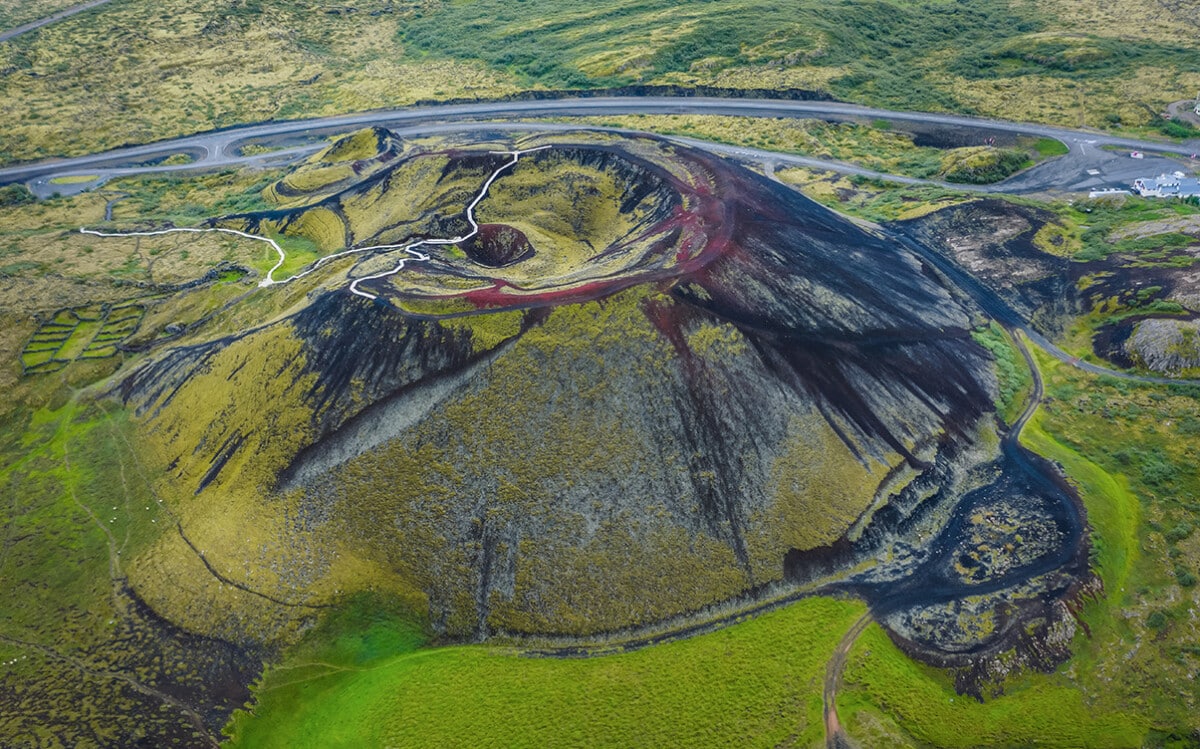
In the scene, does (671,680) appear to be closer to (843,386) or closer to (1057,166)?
(843,386)

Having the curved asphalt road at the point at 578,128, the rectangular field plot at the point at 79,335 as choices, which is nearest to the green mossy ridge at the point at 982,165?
the curved asphalt road at the point at 578,128

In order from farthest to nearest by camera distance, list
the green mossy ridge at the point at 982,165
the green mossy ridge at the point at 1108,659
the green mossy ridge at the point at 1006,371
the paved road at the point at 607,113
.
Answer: the paved road at the point at 607,113
the green mossy ridge at the point at 982,165
the green mossy ridge at the point at 1006,371
the green mossy ridge at the point at 1108,659

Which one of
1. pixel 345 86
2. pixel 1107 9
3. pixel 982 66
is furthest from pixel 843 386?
pixel 1107 9

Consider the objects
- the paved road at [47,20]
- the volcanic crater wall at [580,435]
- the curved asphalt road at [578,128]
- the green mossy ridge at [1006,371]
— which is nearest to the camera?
the volcanic crater wall at [580,435]

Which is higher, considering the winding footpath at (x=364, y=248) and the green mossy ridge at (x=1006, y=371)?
the winding footpath at (x=364, y=248)

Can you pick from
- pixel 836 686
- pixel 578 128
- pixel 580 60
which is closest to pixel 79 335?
pixel 578 128

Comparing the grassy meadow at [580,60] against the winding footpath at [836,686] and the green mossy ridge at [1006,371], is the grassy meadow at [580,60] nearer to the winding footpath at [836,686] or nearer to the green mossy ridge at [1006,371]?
the green mossy ridge at [1006,371]
